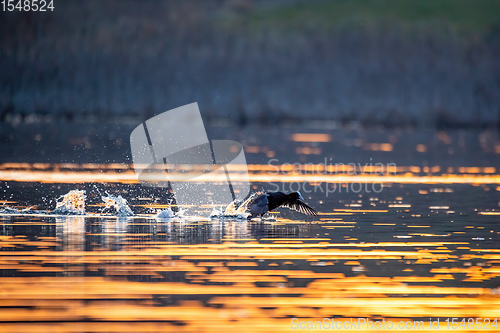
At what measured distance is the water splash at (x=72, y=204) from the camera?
20641 millimetres

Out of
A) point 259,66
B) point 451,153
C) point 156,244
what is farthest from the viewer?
point 259,66

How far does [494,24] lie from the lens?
130 m

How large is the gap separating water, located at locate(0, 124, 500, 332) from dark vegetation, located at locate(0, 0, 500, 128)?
52.1 m

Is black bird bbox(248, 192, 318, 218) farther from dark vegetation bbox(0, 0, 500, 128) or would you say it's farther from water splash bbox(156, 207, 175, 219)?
A: dark vegetation bbox(0, 0, 500, 128)

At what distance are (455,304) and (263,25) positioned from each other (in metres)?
124

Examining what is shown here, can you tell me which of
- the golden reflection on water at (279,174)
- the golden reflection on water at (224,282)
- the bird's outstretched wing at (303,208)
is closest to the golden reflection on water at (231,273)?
the golden reflection on water at (224,282)

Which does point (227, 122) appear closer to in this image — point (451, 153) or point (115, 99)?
point (115, 99)

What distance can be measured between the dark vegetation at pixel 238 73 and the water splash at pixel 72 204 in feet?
171

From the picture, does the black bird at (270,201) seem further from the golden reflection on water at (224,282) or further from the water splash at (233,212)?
the golden reflection on water at (224,282)

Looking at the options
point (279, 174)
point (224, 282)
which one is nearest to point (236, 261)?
point (224, 282)


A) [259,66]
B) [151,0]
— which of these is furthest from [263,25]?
[259,66]

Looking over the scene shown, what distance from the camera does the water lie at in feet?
39.8

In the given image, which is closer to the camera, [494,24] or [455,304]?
[455,304]

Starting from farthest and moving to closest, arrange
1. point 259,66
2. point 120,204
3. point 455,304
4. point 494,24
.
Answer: point 494,24 → point 259,66 → point 120,204 → point 455,304
